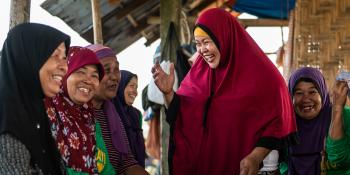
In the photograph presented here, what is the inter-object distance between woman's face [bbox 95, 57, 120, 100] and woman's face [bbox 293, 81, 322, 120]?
4.36ft

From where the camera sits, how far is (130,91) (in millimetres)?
5004

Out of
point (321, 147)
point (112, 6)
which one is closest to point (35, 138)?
point (321, 147)

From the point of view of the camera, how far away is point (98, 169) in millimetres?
3498

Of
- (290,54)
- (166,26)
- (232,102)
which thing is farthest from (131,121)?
(290,54)

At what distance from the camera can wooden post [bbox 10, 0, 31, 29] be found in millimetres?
3693

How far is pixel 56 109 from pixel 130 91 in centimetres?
191

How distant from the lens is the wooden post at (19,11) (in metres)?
3.69

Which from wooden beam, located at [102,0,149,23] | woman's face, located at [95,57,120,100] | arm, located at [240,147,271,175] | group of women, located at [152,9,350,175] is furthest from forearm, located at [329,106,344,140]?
wooden beam, located at [102,0,149,23]

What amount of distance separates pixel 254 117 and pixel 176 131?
1.65 feet

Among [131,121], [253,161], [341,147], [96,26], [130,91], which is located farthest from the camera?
[96,26]

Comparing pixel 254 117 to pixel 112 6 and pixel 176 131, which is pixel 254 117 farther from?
pixel 112 6

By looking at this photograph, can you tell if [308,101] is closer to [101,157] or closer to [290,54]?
[101,157]

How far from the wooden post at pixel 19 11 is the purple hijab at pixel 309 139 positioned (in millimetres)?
1922

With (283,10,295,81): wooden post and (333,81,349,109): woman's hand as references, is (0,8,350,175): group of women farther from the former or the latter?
(283,10,295,81): wooden post
